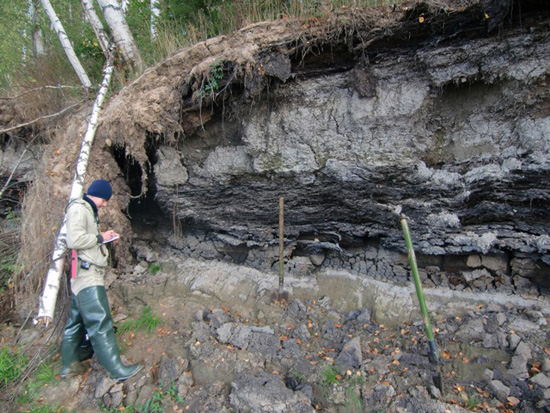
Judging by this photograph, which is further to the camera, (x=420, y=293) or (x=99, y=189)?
(x=99, y=189)

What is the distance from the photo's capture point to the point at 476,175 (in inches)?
128

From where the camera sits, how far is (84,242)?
2783 mm

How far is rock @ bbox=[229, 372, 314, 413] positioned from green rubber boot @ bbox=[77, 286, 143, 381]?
1079 mm

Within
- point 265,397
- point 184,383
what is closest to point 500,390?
point 265,397

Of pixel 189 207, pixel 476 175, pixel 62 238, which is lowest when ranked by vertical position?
pixel 62 238

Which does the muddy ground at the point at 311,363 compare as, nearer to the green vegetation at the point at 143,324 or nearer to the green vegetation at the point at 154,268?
the green vegetation at the point at 143,324

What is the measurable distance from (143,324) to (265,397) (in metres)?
1.75

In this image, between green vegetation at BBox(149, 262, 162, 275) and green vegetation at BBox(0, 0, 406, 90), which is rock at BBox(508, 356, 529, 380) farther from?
green vegetation at BBox(149, 262, 162, 275)

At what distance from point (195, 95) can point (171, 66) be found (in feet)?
2.38

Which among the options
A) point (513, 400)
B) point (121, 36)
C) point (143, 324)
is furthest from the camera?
point (121, 36)

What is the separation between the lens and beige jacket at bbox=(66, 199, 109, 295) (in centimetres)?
277

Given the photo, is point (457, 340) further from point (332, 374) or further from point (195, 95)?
point (195, 95)

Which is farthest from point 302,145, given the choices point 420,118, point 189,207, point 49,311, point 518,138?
point 49,311

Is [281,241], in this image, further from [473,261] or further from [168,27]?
[168,27]
